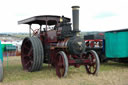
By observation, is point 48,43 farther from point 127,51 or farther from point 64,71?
point 127,51

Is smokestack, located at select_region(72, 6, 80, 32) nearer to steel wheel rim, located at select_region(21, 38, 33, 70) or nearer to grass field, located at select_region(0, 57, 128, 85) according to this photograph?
grass field, located at select_region(0, 57, 128, 85)

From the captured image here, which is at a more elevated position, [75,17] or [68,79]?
[75,17]

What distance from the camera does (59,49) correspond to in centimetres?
673

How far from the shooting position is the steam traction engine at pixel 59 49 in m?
6.00

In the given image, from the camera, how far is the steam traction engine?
6000 mm

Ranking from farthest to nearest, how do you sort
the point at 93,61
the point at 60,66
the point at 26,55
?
the point at 26,55 < the point at 93,61 < the point at 60,66

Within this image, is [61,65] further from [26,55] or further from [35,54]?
[26,55]

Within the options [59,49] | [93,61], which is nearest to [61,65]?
[59,49]

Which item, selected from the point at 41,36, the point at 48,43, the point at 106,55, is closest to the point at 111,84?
the point at 48,43

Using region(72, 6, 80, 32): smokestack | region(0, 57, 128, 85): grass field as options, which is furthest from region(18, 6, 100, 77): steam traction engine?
region(0, 57, 128, 85): grass field

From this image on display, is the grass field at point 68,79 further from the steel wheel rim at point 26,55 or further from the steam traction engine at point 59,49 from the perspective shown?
the steel wheel rim at point 26,55

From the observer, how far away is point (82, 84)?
15.7ft

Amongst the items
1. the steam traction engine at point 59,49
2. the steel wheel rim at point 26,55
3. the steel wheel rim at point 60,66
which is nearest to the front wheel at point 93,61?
the steam traction engine at point 59,49

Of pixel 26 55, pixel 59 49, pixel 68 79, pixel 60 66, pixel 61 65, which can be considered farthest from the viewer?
pixel 26 55
